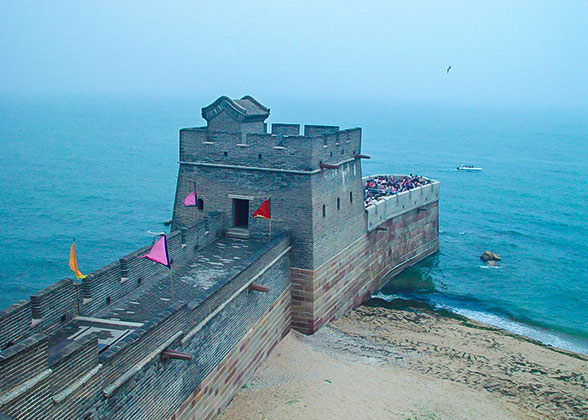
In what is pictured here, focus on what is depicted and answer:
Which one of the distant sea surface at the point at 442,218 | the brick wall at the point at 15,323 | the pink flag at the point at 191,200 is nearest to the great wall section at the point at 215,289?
the brick wall at the point at 15,323

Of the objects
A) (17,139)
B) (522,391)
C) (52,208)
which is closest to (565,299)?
(522,391)

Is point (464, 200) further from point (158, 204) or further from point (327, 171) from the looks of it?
point (327, 171)

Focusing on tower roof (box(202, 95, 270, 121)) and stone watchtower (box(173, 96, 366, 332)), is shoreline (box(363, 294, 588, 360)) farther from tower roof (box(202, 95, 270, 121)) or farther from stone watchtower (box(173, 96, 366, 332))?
tower roof (box(202, 95, 270, 121))

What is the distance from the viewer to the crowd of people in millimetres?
33684

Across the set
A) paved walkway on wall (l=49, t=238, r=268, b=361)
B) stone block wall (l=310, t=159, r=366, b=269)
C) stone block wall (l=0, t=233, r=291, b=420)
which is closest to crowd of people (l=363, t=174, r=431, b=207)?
stone block wall (l=310, t=159, r=366, b=269)

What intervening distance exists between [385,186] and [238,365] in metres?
20.9

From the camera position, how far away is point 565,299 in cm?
3444

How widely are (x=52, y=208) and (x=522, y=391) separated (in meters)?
47.2

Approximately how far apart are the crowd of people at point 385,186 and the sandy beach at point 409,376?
8.20m

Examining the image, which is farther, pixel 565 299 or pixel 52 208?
pixel 52 208

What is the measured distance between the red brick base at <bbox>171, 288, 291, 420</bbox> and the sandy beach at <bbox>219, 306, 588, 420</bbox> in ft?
1.15

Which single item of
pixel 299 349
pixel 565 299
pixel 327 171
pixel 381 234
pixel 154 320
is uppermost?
pixel 327 171

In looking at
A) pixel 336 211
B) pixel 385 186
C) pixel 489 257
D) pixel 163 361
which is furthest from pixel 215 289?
pixel 489 257

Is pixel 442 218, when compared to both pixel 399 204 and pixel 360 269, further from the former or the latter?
pixel 360 269
